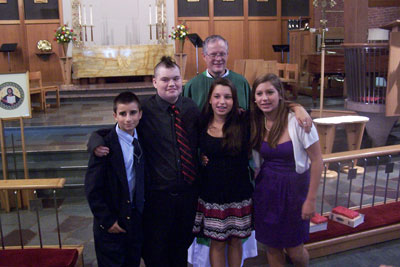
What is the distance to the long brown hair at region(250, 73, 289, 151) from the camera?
2.36 metres

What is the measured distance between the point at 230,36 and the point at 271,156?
978cm

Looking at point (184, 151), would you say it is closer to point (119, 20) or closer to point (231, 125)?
point (231, 125)

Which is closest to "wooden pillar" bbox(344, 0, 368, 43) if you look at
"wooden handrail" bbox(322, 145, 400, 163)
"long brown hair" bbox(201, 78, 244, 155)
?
"wooden handrail" bbox(322, 145, 400, 163)

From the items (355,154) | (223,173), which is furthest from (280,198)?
(355,154)

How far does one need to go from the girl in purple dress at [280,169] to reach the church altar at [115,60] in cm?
776

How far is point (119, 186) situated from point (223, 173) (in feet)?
1.84

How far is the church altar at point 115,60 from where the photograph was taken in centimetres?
955

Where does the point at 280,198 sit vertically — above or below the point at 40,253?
above

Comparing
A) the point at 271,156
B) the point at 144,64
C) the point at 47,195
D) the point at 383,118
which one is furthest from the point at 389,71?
the point at 144,64

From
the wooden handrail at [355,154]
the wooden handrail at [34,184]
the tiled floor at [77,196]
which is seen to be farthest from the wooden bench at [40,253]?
the wooden handrail at [355,154]

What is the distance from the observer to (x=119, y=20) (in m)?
10.8

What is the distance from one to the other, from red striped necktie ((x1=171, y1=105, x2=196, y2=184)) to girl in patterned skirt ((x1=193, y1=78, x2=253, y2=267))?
11cm

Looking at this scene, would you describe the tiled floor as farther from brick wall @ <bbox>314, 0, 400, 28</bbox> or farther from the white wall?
the white wall

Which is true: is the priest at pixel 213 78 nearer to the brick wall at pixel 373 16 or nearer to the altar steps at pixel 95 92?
the altar steps at pixel 95 92
